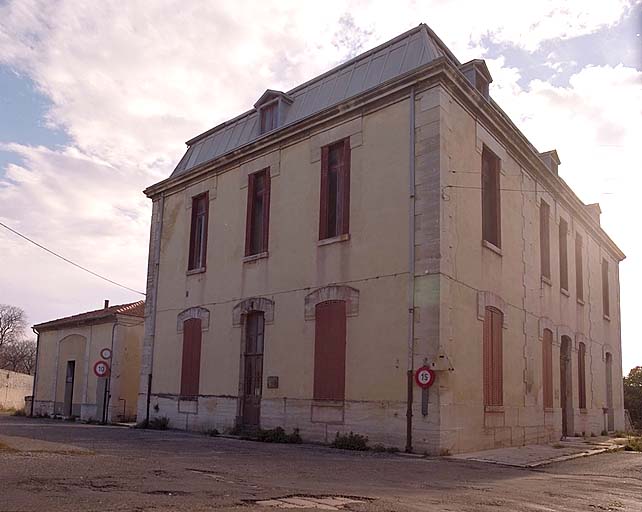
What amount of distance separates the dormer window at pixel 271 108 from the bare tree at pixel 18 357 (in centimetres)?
6132

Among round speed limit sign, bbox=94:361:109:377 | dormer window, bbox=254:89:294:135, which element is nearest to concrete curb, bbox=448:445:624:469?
dormer window, bbox=254:89:294:135

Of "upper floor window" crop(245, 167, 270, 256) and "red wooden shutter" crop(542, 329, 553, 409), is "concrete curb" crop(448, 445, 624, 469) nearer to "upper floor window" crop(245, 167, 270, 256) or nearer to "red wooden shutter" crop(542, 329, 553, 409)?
"red wooden shutter" crop(542, 329, 553, 409)

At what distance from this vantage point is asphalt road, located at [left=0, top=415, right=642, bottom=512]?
6.52 m

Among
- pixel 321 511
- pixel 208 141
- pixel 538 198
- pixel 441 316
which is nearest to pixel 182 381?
pixel 208 141

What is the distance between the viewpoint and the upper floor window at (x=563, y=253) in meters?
21.7

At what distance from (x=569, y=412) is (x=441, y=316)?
9.46 meters

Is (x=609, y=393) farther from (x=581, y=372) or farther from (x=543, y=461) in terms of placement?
(x=543, y=461)

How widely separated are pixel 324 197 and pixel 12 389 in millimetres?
30981

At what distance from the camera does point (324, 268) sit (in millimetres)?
16078

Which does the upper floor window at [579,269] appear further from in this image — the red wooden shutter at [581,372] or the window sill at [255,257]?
the window sill at [255,257]

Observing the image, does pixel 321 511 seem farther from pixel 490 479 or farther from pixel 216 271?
pixel 216 271

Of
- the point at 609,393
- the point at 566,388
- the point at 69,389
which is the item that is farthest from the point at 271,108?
the point at 609,393

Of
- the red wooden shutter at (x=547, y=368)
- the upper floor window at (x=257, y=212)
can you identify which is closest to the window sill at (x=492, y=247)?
the red wooden shutter at (x=547, y=368)

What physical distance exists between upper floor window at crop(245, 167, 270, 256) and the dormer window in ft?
4.71
